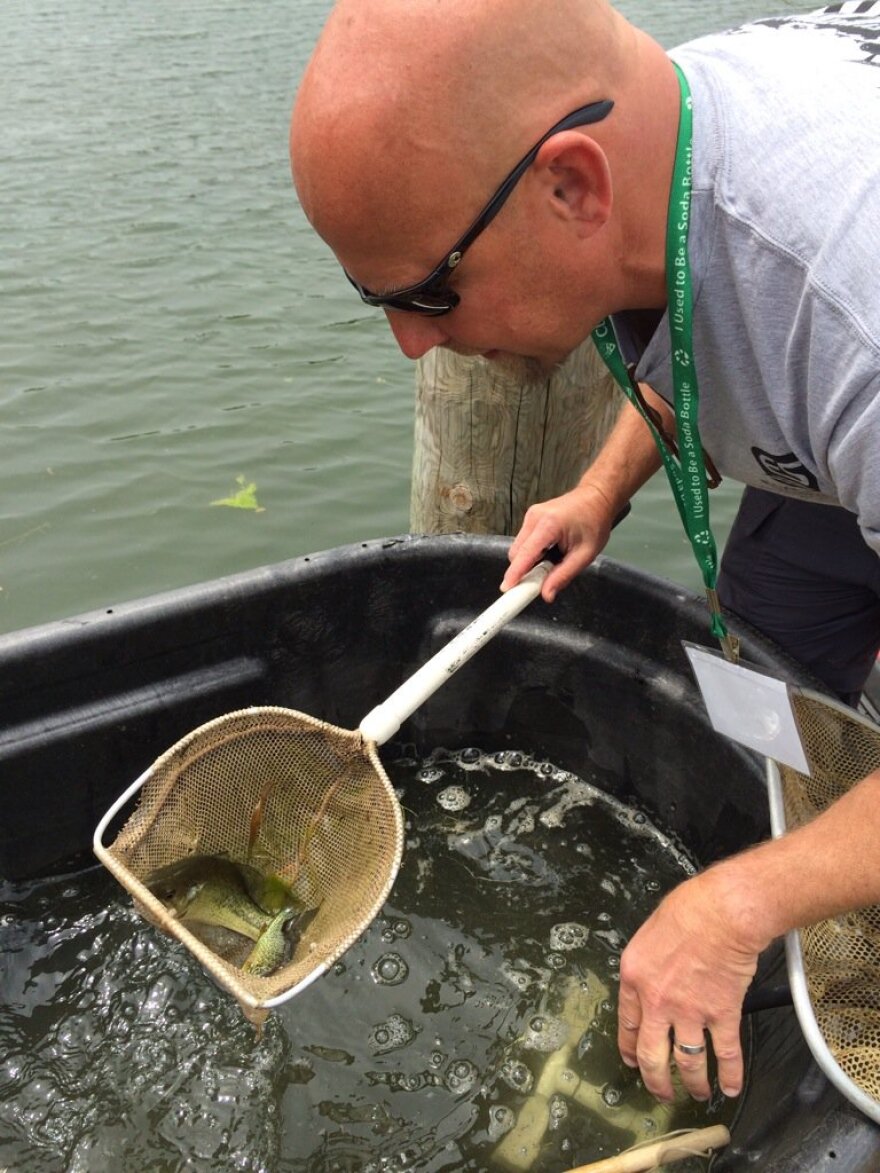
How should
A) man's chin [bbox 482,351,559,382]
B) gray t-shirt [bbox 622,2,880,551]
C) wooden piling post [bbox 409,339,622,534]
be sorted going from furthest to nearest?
wooden piling post [bbox 409,339,622,534] < man's chin [bbox 482,351,559,382] < gray t-shirt [bbox 622,2,880,551]

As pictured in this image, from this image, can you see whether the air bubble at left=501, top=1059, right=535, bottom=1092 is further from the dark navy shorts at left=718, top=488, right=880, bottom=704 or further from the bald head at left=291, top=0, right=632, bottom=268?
the bald head at left=291, top=0, right=632, bottom=268

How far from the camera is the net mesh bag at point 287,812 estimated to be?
194 cm

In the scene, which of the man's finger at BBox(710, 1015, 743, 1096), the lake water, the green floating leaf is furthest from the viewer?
the green floating leaf

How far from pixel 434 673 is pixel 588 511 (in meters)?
0.58

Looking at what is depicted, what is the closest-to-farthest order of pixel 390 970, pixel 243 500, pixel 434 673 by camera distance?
pixel 434 673
pixel 390 970
pixel 243 500

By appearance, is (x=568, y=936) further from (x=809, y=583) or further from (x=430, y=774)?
(x=809, y=583)

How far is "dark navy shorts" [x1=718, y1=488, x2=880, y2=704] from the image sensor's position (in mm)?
2268

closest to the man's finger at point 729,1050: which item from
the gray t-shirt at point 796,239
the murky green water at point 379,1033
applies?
the murky green water at point 379,1033

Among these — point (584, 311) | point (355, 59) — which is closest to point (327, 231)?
point (355, 59)

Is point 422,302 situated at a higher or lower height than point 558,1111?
higher

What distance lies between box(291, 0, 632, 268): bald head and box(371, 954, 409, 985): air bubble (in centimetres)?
160

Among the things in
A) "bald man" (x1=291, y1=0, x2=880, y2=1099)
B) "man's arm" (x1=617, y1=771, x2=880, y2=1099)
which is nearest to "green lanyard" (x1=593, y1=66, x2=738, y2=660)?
"bald man" (x1=291, y1=0, x2=880, y2=1099)

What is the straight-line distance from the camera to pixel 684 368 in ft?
5.16

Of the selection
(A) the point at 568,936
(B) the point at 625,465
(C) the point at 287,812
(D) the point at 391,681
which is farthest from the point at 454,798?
(B) the point at 625,465
